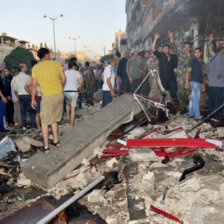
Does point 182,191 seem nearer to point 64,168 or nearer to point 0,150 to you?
point 64,168

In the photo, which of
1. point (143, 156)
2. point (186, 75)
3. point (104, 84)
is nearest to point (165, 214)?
point (143, 156)

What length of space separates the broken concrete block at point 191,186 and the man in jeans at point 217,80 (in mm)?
3241

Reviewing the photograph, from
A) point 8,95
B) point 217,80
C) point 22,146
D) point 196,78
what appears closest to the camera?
point 22,146

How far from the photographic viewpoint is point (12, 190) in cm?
372

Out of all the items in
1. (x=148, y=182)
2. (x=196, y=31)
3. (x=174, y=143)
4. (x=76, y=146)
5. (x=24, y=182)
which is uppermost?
(x=196, y=31)

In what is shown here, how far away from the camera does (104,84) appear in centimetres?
645

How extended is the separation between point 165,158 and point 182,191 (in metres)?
0.97

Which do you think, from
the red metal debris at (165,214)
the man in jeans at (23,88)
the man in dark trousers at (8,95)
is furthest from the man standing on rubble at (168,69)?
the red metal debris at (165,214)

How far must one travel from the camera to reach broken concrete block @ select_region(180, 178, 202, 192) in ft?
9.08

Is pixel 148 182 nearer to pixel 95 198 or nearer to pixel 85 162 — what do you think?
pixel 95 198

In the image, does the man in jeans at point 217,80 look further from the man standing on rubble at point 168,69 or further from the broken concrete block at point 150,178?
the broken concrete block at point 150,178

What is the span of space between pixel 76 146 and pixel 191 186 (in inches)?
84.0

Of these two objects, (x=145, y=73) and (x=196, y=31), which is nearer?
(x=145, y=73)

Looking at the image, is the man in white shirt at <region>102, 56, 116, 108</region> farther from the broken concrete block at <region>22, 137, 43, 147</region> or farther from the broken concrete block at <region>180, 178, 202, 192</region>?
the broken concrete block at <region>180, 178, 202, 192</region>
